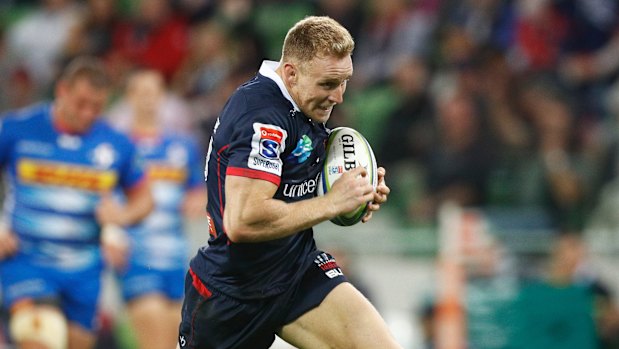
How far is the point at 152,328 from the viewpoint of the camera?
30.5ft

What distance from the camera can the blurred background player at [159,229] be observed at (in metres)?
9.49

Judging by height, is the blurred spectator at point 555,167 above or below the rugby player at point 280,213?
above

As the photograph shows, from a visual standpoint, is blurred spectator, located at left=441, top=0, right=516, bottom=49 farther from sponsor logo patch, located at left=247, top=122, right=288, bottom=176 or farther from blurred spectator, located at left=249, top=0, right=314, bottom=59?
sponsor logo patch, located at left=247, top=122, right=288, bottom=176

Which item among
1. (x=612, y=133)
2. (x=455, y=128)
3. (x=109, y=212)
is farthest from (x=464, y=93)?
(x=109, y=212)

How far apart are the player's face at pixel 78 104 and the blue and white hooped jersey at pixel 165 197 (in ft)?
6.17

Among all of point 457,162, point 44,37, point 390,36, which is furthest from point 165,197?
point 44,37

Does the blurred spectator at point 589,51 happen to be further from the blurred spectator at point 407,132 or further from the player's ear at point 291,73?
the player's ear at point 291,73

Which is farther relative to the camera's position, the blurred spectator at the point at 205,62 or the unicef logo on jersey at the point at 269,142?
the blurred spectator at the point at 205,62

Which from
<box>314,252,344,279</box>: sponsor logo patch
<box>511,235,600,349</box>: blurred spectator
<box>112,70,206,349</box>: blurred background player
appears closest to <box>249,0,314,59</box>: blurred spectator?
<box>112,70,206,349</box>: blurred background player

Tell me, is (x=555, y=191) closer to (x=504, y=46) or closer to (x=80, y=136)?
(x=504, y=46)

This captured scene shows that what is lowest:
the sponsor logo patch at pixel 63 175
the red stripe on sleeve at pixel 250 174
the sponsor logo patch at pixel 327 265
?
the sponsor logo patch at pixel 327 265

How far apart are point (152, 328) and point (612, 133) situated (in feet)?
15.6

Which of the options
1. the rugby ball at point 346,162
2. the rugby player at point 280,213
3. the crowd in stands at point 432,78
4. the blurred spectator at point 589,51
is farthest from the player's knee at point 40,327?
the blurred spectator at point 589,51

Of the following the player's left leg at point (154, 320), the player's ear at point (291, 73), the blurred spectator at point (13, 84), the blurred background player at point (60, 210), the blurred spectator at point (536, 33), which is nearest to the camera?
the player's ear at point (291, 73)
